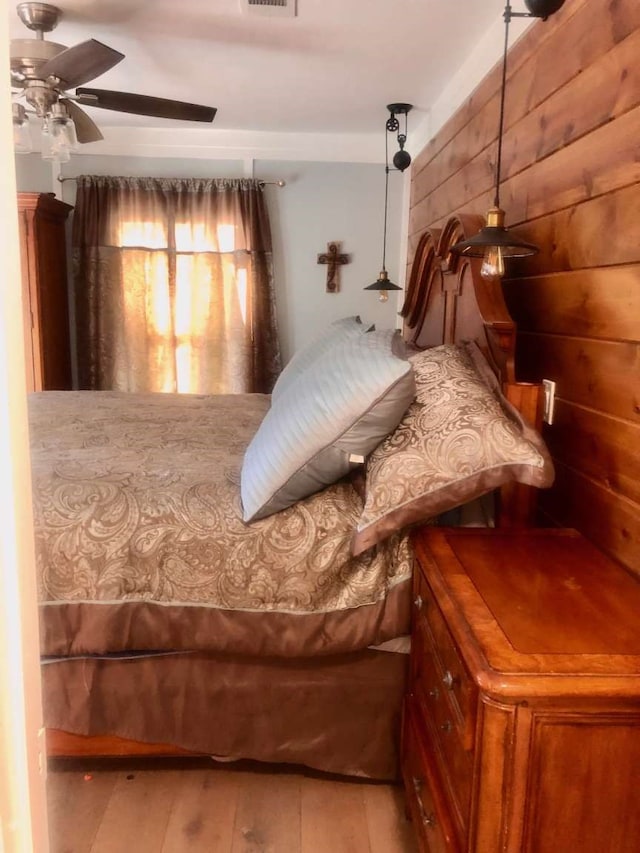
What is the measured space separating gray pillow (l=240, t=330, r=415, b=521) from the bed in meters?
0.01

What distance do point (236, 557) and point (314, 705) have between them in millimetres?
430

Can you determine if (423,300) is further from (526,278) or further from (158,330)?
(158,330)

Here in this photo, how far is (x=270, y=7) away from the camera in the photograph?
233 cm

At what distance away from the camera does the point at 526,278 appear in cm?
194

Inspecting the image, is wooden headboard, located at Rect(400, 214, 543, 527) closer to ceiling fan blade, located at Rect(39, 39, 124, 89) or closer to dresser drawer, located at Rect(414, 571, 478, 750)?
dresser drawer, located at Rect(414, 571, 478, 750)

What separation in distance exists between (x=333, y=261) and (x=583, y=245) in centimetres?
298

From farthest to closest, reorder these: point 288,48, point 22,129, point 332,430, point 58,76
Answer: point 288,48, point 22,129, point 58,76, point 332,430

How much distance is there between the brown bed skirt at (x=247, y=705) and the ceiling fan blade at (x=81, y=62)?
6.14 ft

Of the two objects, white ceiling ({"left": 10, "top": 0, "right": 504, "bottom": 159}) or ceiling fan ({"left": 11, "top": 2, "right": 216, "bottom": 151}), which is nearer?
ceiling fan ({"left": 11, "top": 2, "right": 216, "bottom": 151})

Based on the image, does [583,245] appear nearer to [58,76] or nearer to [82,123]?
[58,76]

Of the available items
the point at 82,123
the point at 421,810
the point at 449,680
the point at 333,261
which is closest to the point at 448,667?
the point at 449,680

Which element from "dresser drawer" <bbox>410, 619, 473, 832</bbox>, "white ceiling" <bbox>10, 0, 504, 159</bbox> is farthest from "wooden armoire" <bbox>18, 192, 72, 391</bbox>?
"dresser drawer" <bbox>410, 619, 473, 832</bbox>

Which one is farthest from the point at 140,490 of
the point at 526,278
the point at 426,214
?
the point at 426,214

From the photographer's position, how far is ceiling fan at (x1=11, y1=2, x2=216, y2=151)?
87.7 inches
